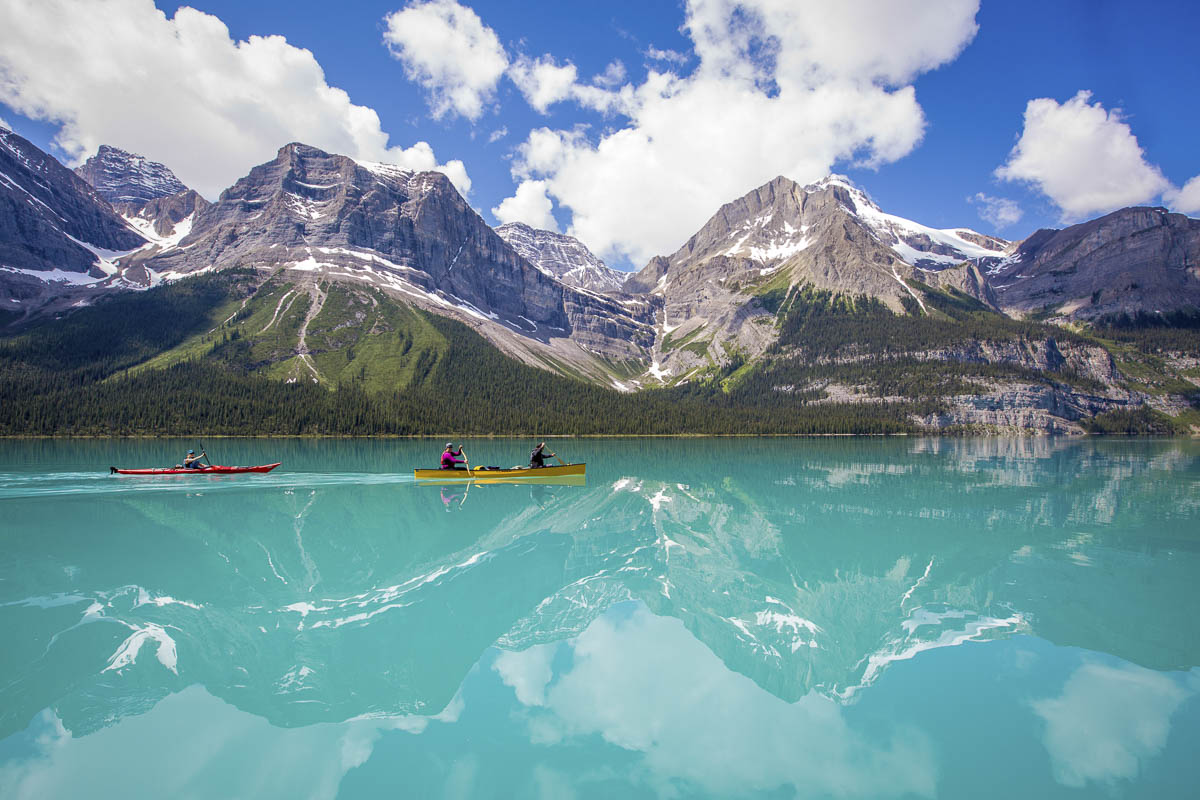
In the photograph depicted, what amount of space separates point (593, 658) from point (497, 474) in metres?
34.0

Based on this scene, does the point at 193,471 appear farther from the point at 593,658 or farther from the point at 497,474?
the point at 593,658

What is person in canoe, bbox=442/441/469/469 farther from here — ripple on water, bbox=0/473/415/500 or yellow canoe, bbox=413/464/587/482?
ripple on water, bbox=0/473/415/500

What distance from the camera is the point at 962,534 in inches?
1160

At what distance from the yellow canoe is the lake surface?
586 inches

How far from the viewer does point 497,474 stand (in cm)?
4822

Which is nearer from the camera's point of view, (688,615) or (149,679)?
(149,679)

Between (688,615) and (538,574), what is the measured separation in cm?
634

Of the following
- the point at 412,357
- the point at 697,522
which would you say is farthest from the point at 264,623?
the point at 412,357

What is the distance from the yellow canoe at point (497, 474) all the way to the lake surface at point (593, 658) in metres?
14.9

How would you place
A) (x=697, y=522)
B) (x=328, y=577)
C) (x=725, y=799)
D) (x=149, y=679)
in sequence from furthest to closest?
1. (x=697, y=522)
2. (x=328, y=577)
3. (x=149, y=679)
4. (x=725, y=799)

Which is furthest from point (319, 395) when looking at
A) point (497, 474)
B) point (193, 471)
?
point (497, 474)

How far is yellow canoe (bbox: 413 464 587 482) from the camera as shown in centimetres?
4734

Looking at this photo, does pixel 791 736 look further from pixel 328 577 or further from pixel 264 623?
pixel 328 577

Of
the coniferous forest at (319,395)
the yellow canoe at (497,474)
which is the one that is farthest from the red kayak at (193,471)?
the coniferous forest at (319,395)
